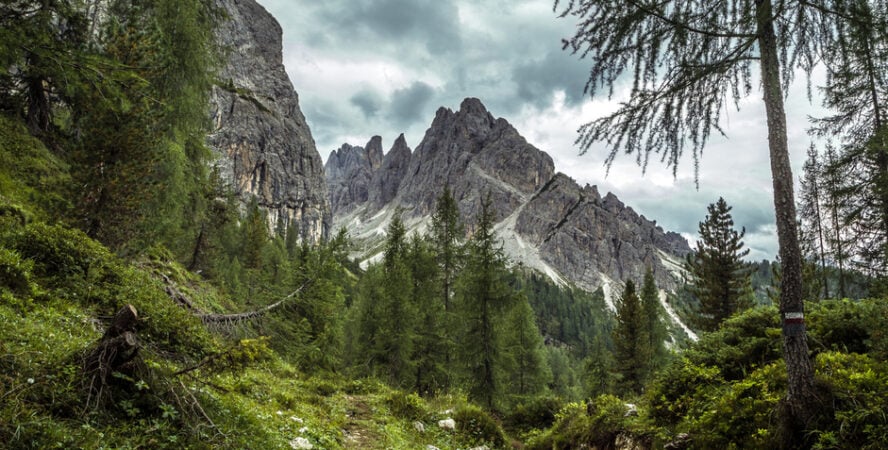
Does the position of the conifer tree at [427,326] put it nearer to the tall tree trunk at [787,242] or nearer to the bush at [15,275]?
the bush at [15,275]

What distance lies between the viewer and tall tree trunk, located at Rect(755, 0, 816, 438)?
482 centimetres

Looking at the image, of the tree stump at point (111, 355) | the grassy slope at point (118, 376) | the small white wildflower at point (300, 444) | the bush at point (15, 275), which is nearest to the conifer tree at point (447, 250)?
the grassy slope at point (118, 376)

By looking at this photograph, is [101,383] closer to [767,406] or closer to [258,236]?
[767,406]

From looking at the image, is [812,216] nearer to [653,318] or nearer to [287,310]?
[653,318]

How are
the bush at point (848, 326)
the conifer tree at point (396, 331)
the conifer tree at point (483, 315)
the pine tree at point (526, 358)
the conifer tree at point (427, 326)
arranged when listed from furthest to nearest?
the pine tree at point (526, 358)
the conifer tree at point (427, 326)
the conifer tree at point (483, 315)
the conifer tree at point (396, 331)
the bush at point (848, 326)

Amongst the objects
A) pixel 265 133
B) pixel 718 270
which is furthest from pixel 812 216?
pixel 265 133

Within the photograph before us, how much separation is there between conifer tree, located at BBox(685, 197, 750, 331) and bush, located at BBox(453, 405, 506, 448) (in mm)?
19000

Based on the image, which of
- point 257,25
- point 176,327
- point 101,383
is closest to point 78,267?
point 176,327

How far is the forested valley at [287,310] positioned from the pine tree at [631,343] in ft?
13.0

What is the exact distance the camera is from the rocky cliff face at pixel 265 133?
138m

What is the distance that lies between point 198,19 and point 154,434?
19.2 m

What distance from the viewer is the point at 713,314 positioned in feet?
82.1

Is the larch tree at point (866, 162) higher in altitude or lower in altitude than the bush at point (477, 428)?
higher

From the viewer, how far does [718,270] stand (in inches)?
992
